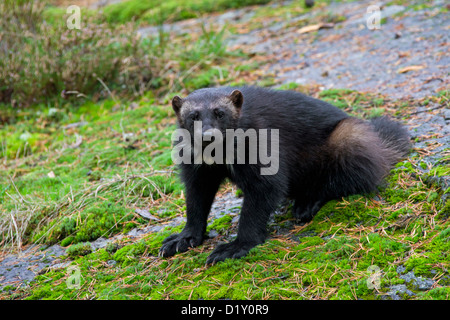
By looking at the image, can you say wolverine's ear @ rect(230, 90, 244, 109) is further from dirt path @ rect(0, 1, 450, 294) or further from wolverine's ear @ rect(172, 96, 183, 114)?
dirt path @ rect(0, 1, 450, 294)

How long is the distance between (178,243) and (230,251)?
17.7 inches

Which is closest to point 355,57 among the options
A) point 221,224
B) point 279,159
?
point 279,159

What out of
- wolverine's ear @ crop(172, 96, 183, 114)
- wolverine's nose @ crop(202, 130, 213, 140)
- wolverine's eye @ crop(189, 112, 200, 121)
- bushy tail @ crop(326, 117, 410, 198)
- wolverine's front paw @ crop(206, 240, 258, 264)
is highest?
wolverine's ear @ crop(172, 96, 183, 114)

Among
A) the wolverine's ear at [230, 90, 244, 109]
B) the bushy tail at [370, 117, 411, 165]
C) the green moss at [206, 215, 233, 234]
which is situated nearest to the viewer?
the wolverine's ear at [230, 90, 244, 109]

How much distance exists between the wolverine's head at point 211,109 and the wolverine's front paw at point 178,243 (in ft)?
2.64

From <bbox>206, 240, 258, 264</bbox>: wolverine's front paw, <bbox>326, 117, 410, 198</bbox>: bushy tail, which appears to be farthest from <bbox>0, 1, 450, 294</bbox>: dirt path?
<bbox>206, 240, 258, 264</bbox>: wolverine's front paw

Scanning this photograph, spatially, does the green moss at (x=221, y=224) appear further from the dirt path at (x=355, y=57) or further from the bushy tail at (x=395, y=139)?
the bushy tail at (x=395, y=139)

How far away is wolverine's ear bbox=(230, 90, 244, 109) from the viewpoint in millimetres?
3309

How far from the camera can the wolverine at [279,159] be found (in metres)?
3.25

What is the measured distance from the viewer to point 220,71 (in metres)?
6.64

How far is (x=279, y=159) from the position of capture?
134 inches

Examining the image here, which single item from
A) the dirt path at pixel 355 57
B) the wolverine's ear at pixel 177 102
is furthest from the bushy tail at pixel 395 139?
the wolverine's ear at pixel 177 102
